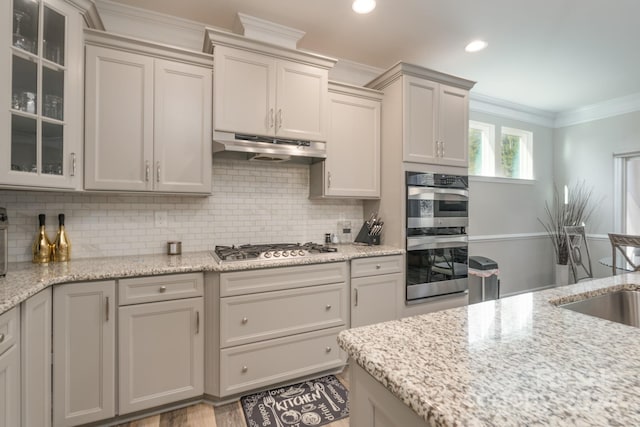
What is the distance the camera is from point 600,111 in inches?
169

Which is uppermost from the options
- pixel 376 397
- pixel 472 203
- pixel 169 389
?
pixel 472 203

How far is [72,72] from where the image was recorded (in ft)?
6.04

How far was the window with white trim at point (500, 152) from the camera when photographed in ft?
13.5

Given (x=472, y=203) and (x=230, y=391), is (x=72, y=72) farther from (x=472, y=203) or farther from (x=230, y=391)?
(x=472, y=203)

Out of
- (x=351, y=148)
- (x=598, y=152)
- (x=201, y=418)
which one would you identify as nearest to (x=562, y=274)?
(x=598, y=152)

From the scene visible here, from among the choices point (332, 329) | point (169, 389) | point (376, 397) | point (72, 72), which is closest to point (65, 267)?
point (169, 389)

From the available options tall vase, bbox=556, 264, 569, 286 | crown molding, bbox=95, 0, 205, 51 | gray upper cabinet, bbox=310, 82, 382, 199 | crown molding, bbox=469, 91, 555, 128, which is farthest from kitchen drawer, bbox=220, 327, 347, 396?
tall vase, bbox=556, 264, 569, 286

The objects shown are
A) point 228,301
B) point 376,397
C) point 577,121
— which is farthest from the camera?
point 577,121

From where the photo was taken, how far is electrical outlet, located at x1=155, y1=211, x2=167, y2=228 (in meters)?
2.41

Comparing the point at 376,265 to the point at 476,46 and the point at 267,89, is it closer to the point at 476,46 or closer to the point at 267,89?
the point at 267,89

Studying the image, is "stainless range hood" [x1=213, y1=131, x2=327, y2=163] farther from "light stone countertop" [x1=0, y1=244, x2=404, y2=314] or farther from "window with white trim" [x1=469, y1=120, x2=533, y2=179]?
"window with white trim" [x1=469, y1=120, x2=533, y2=179]

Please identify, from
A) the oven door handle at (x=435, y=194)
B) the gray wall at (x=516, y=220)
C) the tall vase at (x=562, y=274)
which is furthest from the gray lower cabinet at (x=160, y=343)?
the tall vase at (x=562, y=274)

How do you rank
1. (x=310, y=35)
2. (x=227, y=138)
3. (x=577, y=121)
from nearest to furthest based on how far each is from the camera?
(x=227, y=138) → (x=310, y=35) → (x=577, y=121)

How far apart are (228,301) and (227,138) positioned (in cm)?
119
